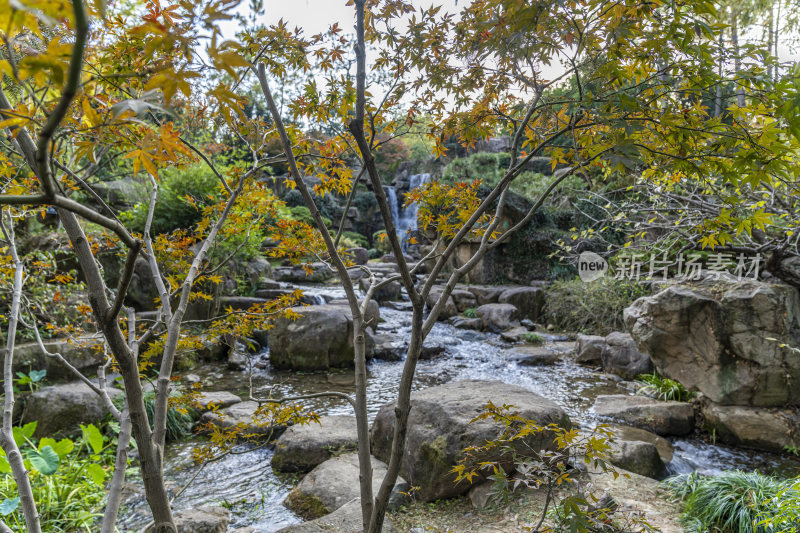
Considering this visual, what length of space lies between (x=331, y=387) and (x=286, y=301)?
3959 mm

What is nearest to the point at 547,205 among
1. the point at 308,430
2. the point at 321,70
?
the point at 308,430

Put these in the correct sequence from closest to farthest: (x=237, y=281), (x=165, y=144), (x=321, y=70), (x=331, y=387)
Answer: (x=165, y=144) < (x=321, y=70) < (x=331, y=387) < (x=237, y=281)

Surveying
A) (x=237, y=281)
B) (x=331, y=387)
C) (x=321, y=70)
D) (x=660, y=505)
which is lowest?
(x=331, y=387)

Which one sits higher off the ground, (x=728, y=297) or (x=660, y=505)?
(x=728, y=297)

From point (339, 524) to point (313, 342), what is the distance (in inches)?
203

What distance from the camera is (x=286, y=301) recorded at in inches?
136

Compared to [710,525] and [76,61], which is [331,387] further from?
[76,61]

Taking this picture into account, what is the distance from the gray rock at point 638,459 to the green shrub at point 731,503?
0.55 meters

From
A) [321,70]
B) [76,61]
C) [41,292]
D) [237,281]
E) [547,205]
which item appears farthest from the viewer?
[547,205]

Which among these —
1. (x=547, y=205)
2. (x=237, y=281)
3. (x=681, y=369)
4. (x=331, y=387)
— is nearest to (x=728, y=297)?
(x=681, y=369)

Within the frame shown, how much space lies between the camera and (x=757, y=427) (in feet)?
15.1

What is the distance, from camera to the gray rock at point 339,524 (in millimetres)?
2783

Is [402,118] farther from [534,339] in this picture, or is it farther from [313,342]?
[534,339]

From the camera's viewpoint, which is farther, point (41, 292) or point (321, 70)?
point (41, 292)
